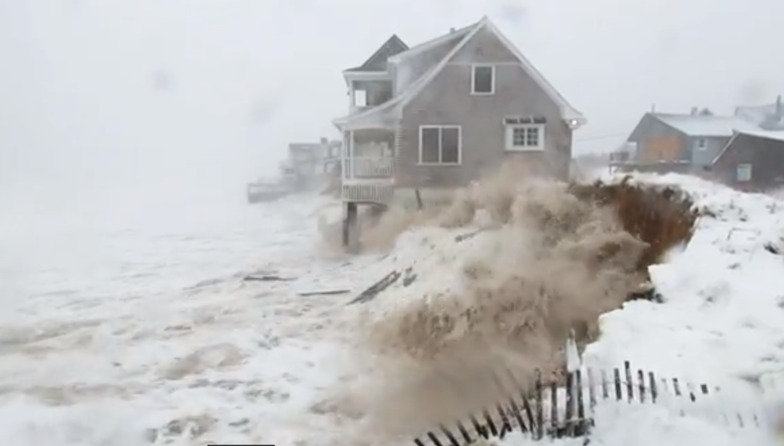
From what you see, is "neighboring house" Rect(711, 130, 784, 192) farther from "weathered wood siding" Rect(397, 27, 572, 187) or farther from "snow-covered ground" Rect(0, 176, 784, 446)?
"weathered wood siding" Rect(397, 27, 572, 187)

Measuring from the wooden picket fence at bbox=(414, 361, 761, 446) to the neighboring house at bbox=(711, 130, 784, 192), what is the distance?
13.5 ft

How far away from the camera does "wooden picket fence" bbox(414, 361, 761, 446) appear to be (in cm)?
177

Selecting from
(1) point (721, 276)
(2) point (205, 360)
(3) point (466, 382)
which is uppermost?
(1) point (721, 276)

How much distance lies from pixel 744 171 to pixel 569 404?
533 centimetres

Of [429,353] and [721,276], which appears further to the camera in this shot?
[429,353]

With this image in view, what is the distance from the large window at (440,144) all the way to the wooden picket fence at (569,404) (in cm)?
533

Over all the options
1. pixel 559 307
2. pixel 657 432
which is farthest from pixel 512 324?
pixel 657 432

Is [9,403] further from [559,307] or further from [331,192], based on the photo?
[331,192]

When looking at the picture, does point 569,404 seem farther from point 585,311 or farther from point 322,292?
point 322,292

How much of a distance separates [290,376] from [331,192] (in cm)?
547

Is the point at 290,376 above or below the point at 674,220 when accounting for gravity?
below

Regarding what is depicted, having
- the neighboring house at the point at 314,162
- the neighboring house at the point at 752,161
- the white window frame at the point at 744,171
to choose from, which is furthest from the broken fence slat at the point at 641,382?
the neighboring house at the point at 314,162

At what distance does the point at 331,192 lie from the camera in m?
8.50

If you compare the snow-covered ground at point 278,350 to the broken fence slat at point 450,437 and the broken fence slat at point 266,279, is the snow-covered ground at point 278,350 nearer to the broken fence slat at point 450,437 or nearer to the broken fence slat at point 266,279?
the broken fence slat at point 450,437
